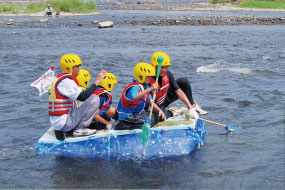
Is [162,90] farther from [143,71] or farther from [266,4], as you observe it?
[266,4]

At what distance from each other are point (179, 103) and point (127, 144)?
4455 millimetres

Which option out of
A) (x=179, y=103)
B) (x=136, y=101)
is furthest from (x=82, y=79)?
(x=179, y=103)

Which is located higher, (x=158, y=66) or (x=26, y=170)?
(x=158, y=66)

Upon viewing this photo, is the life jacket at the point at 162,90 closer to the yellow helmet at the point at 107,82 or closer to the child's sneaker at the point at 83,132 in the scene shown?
the yellow helmet at the point at 107,82

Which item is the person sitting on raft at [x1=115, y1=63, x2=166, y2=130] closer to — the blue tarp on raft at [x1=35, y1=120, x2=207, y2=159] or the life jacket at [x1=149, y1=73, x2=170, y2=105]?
the blue tarp on raft at [x1=35, y1=120, x2=207, y2=159]

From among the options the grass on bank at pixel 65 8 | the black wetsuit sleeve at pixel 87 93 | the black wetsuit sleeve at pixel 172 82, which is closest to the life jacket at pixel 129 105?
the black wetsuit sleeve at pixel 87 93

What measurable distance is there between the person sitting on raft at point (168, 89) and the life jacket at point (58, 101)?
5.12ft

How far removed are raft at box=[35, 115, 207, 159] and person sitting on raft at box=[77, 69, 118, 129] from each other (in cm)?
38

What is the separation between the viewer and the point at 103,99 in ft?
24.0

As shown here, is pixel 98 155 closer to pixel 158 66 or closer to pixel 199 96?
pixel 158 66

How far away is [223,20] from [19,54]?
23196mm

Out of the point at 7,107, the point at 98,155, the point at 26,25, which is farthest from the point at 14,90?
the point at 26,25

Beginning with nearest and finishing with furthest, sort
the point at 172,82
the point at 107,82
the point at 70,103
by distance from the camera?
the point at 70,103 → the point at 107,82 → the point at 172,82

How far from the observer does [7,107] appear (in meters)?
10.9
